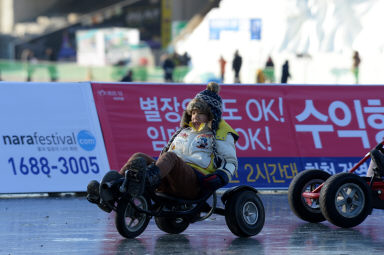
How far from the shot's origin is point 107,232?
34.1ft

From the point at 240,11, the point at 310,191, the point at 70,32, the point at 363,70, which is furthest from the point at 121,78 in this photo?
the point at 310,191

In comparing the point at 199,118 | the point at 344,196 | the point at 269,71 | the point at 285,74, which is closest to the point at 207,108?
the point at 199,118

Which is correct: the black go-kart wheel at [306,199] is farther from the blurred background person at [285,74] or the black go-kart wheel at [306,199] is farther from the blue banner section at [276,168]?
the blurred background person at [285,74]

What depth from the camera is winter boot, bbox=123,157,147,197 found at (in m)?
8.98

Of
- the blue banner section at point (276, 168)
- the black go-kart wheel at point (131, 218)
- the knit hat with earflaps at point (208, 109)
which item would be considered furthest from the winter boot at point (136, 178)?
the blue banner section at point (276, 168)

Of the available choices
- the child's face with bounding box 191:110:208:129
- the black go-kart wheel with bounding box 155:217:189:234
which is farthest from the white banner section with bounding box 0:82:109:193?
the child's face with bounding box 191:110:208:129

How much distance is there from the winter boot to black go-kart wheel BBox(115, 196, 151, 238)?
227mm

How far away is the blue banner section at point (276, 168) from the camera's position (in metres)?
14.8

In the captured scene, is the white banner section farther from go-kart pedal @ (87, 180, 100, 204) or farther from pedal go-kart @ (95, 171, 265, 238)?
go-kart pedal @ (87, 180, 100, 204)

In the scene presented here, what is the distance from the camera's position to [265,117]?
49.2 ft

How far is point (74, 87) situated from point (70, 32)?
3689 cm

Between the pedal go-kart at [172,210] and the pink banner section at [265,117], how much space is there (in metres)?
4.61

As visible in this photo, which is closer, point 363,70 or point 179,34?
point 363,70

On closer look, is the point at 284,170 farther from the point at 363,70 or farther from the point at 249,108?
the point at 363,70
